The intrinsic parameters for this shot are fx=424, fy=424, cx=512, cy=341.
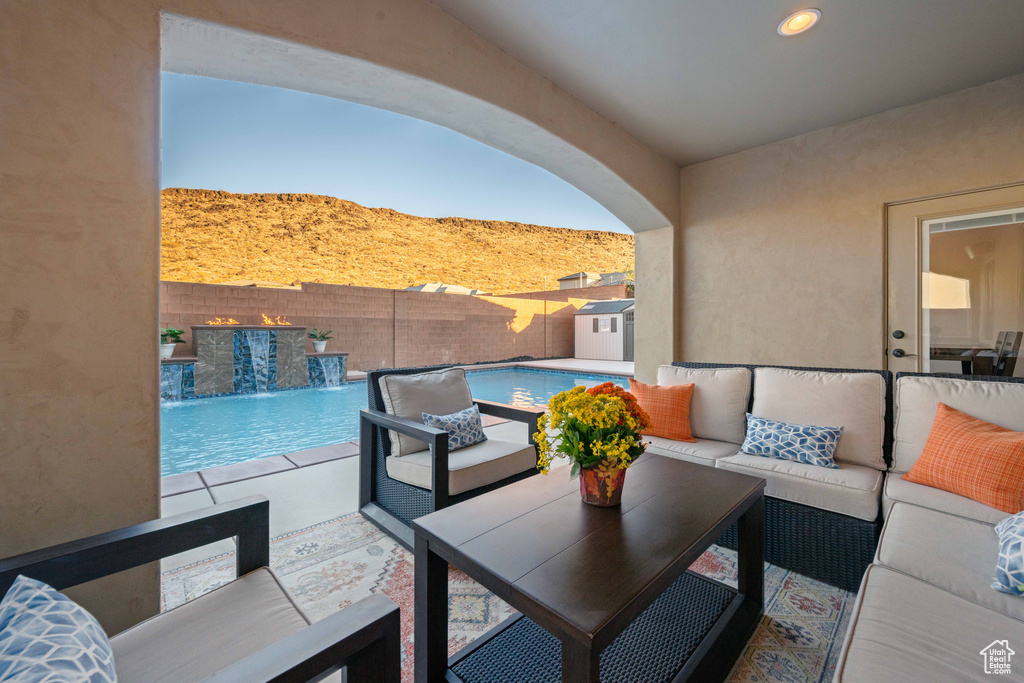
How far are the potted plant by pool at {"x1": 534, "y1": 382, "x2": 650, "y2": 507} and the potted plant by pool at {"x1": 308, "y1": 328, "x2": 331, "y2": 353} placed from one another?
347 inches

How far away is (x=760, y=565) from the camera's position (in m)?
1.63

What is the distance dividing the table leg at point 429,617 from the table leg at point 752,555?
114 centimetres

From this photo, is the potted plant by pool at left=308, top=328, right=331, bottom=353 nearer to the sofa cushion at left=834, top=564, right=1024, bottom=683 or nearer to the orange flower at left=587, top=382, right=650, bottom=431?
the orange flower at left=587, top=382, right=650, bottom=431

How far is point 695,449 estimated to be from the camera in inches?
92.4

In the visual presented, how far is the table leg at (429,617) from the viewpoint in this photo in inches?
47.8

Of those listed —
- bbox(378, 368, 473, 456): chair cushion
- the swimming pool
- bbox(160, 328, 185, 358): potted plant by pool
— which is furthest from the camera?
bbox(160, 328, 185, 358): potted plant by pool

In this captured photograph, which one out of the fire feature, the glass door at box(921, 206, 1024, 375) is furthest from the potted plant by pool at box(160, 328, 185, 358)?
the glass door at box(921, 206, 1024, 375)

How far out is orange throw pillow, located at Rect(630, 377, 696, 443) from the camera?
2.52 metres

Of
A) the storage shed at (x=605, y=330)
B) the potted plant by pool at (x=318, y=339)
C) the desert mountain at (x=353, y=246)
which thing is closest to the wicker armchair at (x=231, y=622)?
the potted plant by pool at (x=318, y=339)

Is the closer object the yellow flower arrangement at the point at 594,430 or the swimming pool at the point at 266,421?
the yellow flower arrangement at the point at 594,430

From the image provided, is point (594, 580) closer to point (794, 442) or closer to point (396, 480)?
point (396, 480)

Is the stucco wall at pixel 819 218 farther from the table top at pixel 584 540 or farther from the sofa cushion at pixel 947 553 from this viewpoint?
the table top at pixel 584 540

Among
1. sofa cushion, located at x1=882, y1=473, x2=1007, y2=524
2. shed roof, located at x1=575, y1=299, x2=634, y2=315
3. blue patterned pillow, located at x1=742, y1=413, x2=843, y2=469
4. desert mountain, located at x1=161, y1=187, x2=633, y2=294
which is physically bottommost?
sofa cushion, located at x1=882, y1=473, x2=1007, y2=524

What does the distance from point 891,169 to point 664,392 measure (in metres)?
2.57
